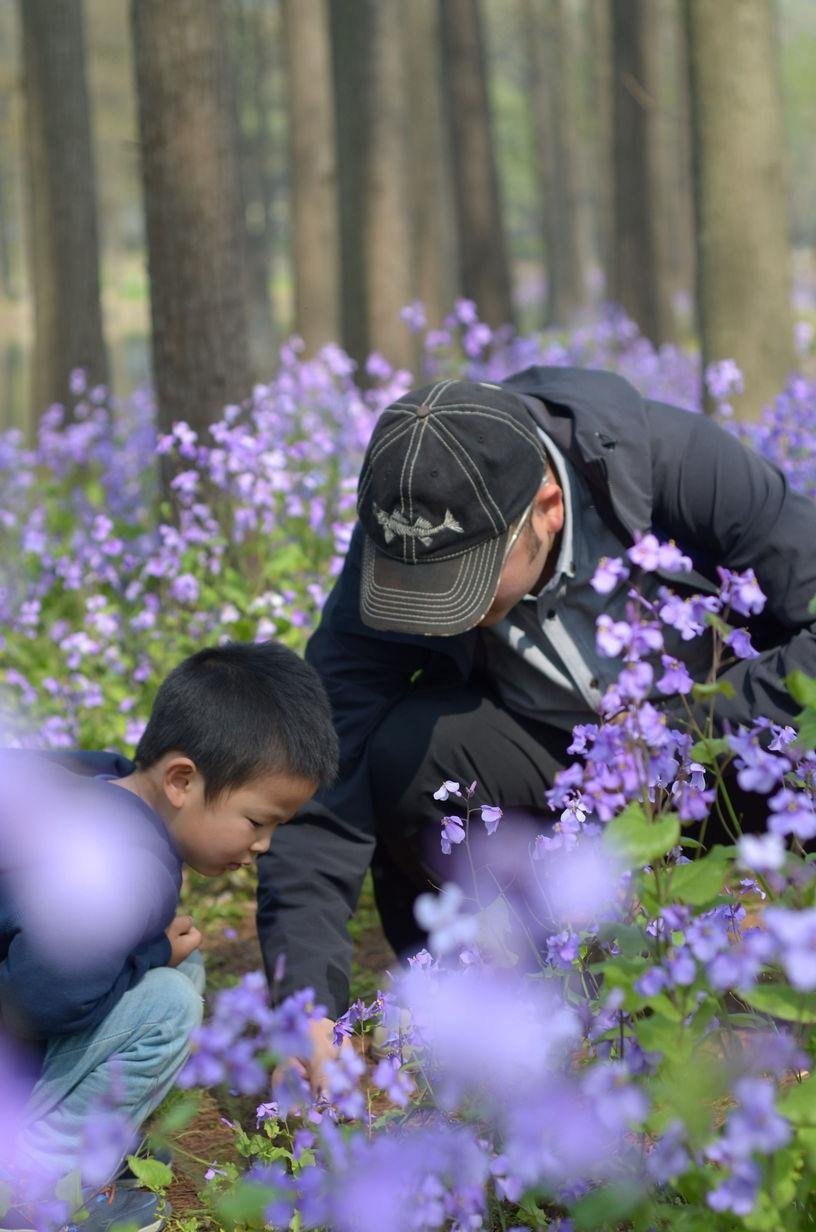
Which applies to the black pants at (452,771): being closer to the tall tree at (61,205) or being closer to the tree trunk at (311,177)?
the tall tree at (61,205)

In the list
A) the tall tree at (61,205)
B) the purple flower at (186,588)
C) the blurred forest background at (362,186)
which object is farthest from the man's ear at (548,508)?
the tall tree at (61,205)

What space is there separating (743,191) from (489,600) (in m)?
4.83

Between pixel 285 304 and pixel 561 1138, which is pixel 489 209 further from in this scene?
pixel 285 304

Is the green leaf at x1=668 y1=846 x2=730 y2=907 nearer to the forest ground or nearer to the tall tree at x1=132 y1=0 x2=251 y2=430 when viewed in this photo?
the forest ground

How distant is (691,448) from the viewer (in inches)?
116

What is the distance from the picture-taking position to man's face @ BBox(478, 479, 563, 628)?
2693 mm

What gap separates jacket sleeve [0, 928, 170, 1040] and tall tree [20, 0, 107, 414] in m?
7.12

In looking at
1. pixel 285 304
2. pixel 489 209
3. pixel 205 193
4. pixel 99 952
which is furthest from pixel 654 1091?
Result: pixel 285 304

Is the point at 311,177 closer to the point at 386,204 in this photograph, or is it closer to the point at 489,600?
the point at 386,204

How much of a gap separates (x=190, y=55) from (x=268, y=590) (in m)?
2.14

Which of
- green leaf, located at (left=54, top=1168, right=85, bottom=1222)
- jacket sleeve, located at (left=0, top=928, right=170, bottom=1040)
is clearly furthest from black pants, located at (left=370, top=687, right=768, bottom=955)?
green leaf, located at (left=54, top=1168, right=85, bottom=1222)

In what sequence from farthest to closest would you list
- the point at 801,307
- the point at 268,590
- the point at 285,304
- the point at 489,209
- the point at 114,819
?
the point at 285,304
the point at 801,307
the point at 489,209
the point at 268,590
the point at 114,819

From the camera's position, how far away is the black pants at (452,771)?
121 inches

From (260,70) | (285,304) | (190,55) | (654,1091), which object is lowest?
(285,304)
